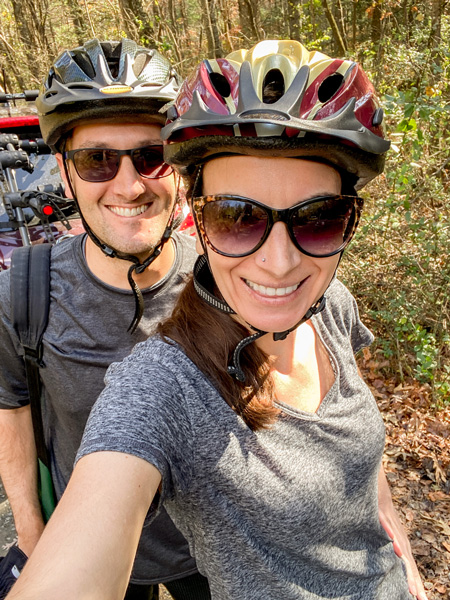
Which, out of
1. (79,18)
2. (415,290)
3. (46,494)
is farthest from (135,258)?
(79,18)

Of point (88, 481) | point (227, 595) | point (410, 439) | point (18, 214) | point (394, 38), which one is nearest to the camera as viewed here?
point (88, 481)

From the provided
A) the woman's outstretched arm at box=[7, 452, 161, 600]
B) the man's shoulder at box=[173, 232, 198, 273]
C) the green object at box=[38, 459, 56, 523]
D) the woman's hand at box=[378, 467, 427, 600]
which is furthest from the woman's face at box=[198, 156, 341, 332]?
the green object at box=[38, 459, 56, 523]

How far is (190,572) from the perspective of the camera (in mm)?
2215

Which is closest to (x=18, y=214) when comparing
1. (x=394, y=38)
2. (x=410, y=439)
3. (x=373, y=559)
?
(x=373, y=559)

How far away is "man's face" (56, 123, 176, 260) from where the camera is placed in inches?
82.6

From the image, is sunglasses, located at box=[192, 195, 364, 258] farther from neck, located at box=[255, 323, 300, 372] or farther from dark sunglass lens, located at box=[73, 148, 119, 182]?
dark sunglass lens, located at box=[73, 148, 119, 182]

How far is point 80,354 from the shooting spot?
6.49ft

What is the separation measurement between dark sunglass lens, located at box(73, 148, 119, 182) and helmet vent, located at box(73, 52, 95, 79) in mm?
472

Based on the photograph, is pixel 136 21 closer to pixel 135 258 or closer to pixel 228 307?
pixel 135 258

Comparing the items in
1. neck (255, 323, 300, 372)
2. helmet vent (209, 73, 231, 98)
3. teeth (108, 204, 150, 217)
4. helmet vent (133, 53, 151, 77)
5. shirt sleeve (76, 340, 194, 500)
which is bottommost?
neck (255, 323, 300, 372)

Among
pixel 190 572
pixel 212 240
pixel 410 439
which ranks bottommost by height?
pixel 410 439

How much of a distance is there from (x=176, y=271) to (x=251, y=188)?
99 cm

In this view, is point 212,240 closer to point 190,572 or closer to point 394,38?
point 190,572

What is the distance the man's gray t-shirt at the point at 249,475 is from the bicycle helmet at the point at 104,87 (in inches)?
47.0
